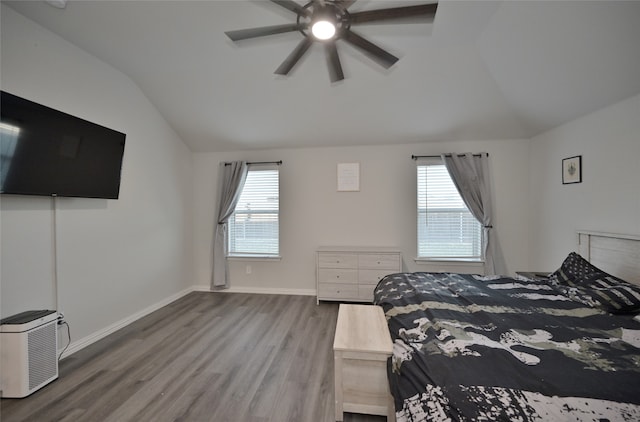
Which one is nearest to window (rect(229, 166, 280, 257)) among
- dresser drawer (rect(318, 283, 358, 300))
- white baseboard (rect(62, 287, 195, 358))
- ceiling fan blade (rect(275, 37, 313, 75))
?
dresser drawer (rect(318, 283, 358, 300))

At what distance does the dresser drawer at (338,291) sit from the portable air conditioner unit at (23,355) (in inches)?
106

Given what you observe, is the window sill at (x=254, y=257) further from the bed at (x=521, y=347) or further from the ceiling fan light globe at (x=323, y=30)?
the ceiling fan light globe at (x=323, y=30)

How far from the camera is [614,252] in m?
2.33

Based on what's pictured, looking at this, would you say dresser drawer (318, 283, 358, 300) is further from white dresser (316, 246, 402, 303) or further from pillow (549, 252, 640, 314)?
pillow (549, 252, 640, 314)

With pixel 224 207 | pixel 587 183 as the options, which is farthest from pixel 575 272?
pixel 224 207

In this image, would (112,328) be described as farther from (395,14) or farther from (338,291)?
(395,14)

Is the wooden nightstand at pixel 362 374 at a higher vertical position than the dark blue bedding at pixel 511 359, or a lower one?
lower

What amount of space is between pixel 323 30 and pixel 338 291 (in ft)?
9.92

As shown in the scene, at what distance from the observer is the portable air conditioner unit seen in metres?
1.79

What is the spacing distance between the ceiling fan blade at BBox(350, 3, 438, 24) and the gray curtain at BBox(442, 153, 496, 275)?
2.46 m

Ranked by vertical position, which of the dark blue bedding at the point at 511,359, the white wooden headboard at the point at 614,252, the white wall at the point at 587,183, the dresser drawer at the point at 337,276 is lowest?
the dresser drawer at the point at 337,276

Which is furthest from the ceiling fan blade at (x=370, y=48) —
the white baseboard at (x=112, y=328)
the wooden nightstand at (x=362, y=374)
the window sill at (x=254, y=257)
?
the white baseboard at (x=112, y=328)

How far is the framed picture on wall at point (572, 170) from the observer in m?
2.72

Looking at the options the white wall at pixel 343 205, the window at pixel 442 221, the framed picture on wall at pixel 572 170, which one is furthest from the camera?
the window at pixel 442 221
